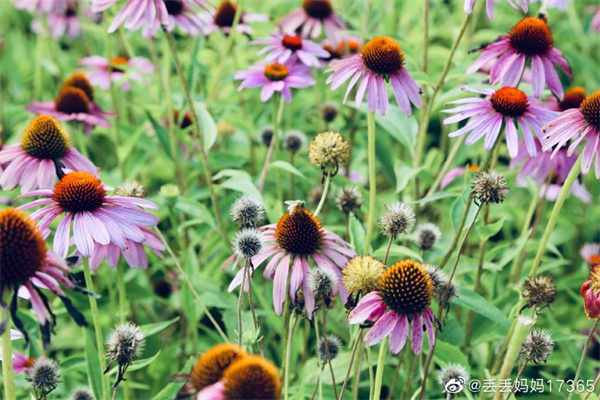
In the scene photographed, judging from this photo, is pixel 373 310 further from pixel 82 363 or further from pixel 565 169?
pixel 565 169

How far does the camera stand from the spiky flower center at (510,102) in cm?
168

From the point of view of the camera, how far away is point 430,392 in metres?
1.94

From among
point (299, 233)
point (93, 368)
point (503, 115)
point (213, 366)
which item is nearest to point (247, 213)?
point (299, 233)

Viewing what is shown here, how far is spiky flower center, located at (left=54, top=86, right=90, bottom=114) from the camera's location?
91.4 inches

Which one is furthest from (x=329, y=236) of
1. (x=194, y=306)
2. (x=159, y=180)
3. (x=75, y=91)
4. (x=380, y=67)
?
(x=159, y=180)

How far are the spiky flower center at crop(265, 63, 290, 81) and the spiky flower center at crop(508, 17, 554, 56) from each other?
0.74 metres

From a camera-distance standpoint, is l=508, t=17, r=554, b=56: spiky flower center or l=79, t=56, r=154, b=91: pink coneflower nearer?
l=508, t=17, r=554, b=56: spiky flower center

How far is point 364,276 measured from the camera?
1.28 m

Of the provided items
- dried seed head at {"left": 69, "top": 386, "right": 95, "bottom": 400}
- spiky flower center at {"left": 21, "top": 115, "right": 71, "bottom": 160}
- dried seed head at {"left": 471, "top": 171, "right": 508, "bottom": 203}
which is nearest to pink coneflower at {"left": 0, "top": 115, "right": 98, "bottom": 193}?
spiky flower center at {"left": 21, "top": 115, "right": 71, "bottom": 160}

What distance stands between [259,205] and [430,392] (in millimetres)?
866

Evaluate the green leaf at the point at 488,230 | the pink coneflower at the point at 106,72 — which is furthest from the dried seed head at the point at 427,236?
the pink coneflower at the point at 106,72

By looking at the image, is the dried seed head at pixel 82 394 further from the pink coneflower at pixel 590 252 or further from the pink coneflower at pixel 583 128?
the pink coneflower at pixel 590 252

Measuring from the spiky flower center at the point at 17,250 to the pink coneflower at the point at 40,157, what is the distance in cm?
67

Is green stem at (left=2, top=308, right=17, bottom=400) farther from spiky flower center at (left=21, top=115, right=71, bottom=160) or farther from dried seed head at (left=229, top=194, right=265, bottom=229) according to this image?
spiky flower center at (left=21, top=115, right=71, bottom=160)
